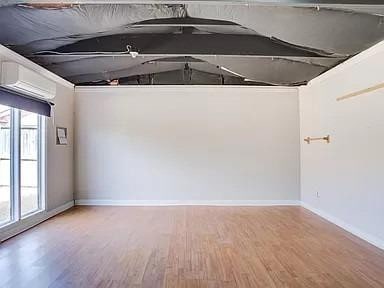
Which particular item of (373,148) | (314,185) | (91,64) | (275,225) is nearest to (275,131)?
(314,185)

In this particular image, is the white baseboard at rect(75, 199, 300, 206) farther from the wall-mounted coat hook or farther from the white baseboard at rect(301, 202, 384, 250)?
the wall-mounted coat hook

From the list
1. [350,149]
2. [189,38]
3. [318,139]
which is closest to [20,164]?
[189,38]

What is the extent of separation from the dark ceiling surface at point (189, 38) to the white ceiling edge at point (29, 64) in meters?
0.07

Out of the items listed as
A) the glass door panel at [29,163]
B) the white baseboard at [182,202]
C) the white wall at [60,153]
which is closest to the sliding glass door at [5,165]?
the glass door panel at [29,163]

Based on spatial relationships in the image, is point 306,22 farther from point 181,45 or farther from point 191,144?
point 191,144

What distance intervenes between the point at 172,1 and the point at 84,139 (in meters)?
4.64

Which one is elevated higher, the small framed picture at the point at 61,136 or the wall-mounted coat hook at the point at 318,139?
the small framed picture at the point at 61,136

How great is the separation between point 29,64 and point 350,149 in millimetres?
4470

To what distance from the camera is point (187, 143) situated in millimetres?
7105

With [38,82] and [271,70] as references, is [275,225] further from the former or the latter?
[38,82]

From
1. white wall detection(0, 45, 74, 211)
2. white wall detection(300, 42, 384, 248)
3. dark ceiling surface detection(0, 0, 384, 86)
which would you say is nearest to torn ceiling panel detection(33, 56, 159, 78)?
dark ceiling surface detection(0, 0, 384, 86)

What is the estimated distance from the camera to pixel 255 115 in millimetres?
7133

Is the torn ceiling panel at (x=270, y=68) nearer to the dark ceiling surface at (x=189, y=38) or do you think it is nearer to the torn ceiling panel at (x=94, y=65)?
the dark ceiling surface at (x=189, y=38)

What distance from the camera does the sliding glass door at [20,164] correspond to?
4645mm
